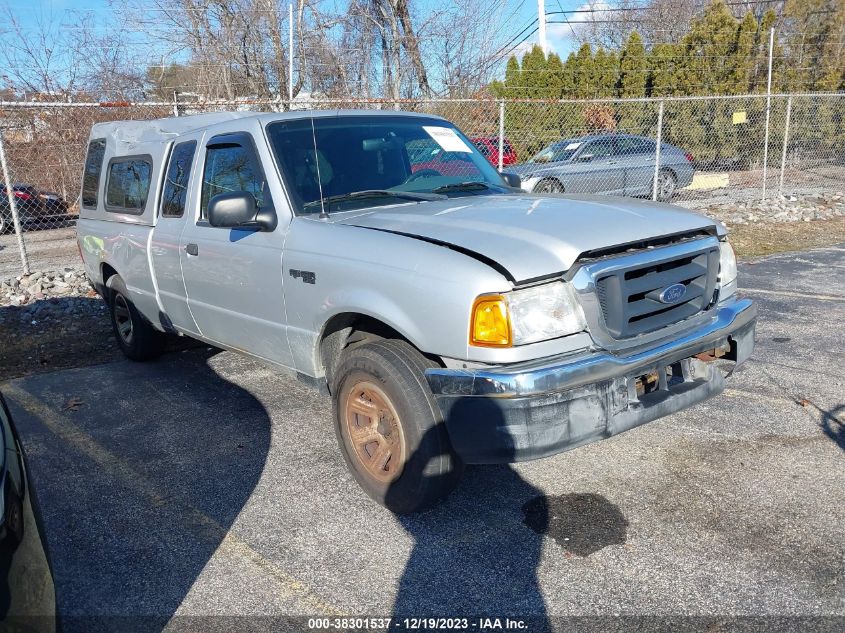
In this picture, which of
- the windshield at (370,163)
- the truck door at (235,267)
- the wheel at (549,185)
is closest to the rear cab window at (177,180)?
the truck door at (235,267)

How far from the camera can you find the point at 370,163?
14.3ft

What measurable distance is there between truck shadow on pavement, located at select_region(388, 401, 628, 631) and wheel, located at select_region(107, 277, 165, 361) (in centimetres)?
348

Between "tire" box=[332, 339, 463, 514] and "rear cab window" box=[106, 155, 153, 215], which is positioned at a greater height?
"rear cab window" box=[106, 155, 153, 215]

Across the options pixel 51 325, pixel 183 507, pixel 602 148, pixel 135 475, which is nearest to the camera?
pixel 183 507

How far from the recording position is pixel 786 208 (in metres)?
14.0

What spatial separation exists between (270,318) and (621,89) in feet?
69.9

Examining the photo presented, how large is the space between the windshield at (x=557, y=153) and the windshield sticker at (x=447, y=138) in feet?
28.7

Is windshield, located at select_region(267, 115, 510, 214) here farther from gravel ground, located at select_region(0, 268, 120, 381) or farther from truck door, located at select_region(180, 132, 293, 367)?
gravel ground, located at select_region(0, 268, 120, 381)

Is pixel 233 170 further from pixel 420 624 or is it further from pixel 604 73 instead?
pixel 604 73

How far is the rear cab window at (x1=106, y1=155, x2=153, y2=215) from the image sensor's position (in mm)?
5473

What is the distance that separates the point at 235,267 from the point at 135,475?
4.44 ft

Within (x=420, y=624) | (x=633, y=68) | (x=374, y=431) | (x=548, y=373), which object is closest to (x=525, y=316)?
(x=548, y=373)

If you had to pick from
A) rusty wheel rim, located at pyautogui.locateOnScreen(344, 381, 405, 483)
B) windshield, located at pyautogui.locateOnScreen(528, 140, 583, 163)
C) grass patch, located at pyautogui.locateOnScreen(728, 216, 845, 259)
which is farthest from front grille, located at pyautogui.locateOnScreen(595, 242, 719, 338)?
windshield, located at pyautogui.locateOnScreen(528, 140, 583, 163)

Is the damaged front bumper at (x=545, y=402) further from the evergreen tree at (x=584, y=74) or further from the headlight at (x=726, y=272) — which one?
the evergreen tree at (x=584, y=74)
